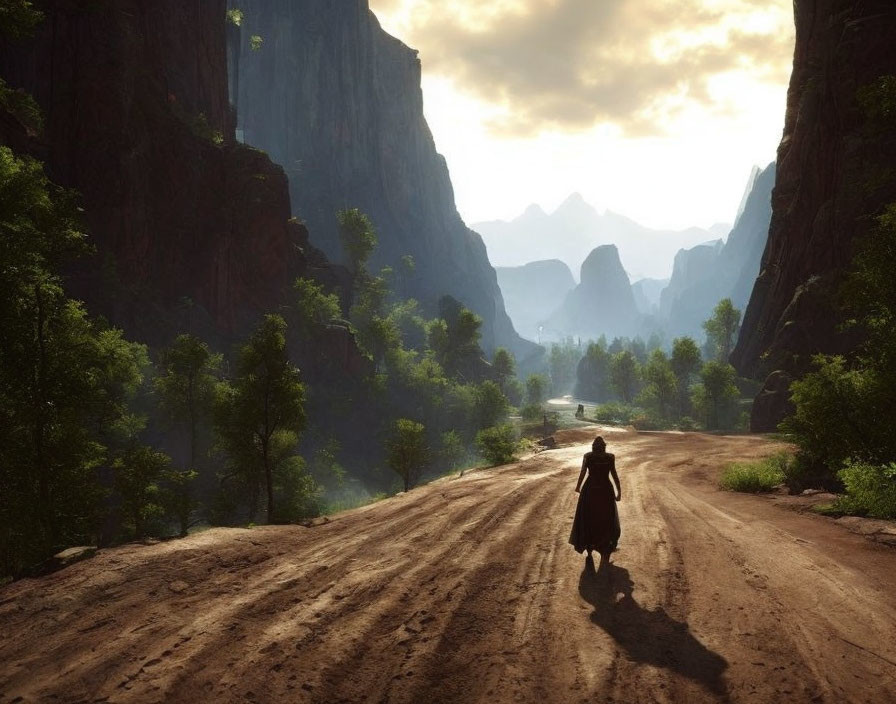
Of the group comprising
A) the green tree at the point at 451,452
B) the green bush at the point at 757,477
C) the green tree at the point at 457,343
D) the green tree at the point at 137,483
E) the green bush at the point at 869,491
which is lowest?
the green tree at the point at 451,452

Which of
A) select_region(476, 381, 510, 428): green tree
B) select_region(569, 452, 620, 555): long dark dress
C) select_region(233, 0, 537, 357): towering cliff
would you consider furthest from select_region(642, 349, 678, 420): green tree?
select_region(233, 0, 537, 357): towering cliff

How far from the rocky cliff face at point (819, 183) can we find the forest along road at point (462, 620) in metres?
31.9

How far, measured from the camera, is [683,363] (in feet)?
247

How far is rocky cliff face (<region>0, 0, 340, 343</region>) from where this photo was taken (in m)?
36.2

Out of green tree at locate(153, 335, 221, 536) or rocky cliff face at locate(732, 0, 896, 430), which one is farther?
green tree at locate(153, 335, 221, 536)

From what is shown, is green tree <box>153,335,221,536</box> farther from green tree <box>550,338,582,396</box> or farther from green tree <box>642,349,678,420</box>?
green tree <box>550,338,582,396</box>

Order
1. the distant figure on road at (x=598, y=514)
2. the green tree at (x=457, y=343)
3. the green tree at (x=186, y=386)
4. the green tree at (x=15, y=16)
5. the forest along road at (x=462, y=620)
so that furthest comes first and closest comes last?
the green tree at (x=457, y=343) → the green tree at (x=186, y=386) → the green tree at (x=15, y=16) → the distant figure on road at (x=598, y=514) → the forest along road at (x=462, y=620)

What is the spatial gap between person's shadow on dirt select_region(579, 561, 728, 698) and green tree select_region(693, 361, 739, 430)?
57.9 meters

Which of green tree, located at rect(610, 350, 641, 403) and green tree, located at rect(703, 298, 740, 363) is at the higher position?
green tree, located at rect(703, 298, 740, 363)

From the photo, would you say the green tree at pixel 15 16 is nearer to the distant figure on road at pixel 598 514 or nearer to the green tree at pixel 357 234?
the distant figure on road at pixel 598 514

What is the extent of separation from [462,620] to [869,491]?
394 inches

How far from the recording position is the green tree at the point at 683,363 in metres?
73.5

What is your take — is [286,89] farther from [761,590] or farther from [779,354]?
[761,590]

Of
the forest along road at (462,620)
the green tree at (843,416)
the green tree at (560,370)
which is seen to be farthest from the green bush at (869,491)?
the green tree at (560,370)
